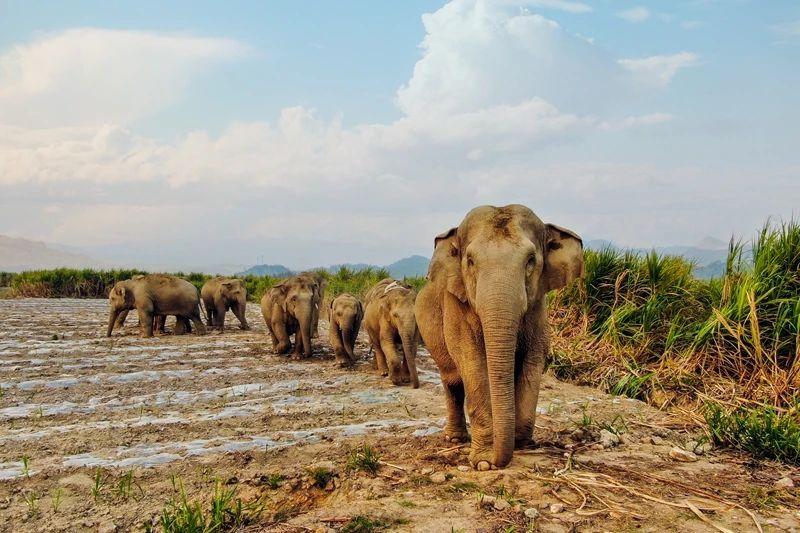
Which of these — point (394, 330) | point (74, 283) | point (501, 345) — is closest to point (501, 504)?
point (501, 345)

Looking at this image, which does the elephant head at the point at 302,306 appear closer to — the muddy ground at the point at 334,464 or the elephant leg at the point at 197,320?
the muddy ground at the point at 334,464

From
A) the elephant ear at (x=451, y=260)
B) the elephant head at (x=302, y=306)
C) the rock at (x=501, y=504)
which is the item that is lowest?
the rock at (x=501, y=504)

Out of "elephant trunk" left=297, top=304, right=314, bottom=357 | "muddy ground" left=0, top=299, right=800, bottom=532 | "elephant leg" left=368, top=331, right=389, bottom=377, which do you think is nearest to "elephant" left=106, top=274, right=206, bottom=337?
"elephant trunk" left=297, top=304, right=314, bottom=357

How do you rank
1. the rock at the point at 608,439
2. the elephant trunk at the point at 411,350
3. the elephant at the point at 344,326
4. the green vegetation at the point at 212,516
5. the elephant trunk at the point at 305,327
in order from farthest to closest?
the elephant trunk at the point at 305,327
the elephant at the point at 344,326
the elephant trunk at the point at 411,350
the rock at the point at 608,439
the green vegetation at the point at 212,516

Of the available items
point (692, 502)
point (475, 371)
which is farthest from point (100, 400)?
point (692, 502)

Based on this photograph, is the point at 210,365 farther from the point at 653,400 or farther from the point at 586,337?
the point at 653,400

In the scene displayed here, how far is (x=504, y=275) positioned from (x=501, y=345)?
532mm

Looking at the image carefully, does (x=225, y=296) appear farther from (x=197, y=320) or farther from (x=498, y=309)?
(x=498, y=309)

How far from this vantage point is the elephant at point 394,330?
981cm

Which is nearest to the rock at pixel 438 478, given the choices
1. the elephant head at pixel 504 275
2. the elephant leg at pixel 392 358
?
the elephant head at pixel 504 275

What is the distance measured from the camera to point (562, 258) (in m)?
5.79

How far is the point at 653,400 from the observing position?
884cm

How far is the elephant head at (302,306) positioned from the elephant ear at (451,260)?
6.97 m

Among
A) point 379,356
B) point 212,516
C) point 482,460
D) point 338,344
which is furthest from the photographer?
point 338,344
